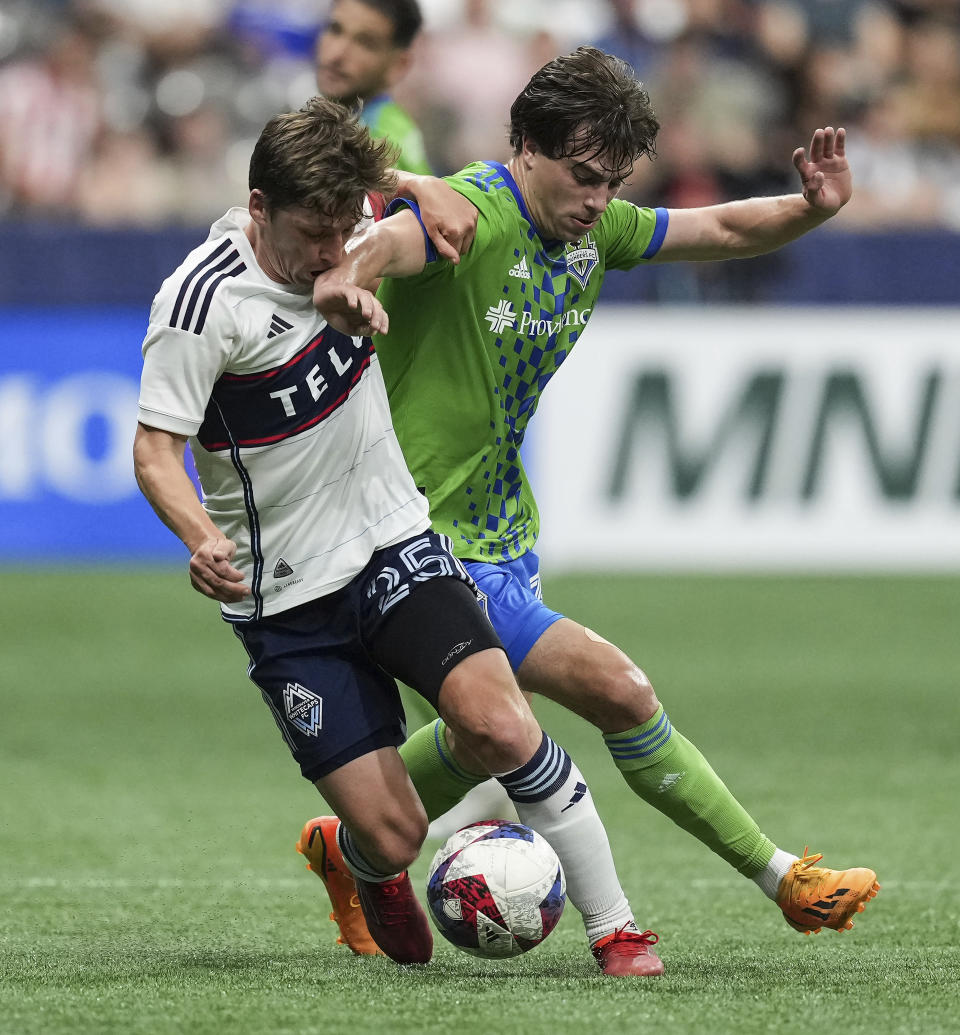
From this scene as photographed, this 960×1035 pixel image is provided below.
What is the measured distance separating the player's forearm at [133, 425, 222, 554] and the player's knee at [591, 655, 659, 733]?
98 cm

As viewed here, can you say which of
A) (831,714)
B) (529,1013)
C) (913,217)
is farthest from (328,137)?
(913,217)

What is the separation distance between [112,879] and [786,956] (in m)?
2.08

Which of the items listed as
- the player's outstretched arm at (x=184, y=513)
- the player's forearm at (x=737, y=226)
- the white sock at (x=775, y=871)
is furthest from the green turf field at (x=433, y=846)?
the player's forearm at (x=737, y=226)

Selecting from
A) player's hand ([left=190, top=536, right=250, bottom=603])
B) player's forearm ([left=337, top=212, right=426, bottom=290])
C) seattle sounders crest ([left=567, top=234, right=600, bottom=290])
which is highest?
player's forearm ([left=337, top=212, right=426, bottom=290])

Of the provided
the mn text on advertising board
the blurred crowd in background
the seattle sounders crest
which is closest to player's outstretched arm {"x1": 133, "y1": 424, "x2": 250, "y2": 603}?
the seattle sounders crest

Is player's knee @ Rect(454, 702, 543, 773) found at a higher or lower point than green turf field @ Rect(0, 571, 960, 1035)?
higher

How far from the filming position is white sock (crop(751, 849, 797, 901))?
461 centimetres

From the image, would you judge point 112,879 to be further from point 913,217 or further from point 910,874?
point 913,217

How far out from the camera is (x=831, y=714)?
8.73 m

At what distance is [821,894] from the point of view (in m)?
4.52

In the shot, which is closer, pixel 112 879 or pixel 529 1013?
pixel 529 1013

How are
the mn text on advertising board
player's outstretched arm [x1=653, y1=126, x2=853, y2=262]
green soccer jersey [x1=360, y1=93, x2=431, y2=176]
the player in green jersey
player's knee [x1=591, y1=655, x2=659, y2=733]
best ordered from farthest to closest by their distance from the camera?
the mn text on advertising board < the player in green jersey < green soccer jersey [x1=360, y1=93, x2=431, y2=176] < player's outstretched arm [x1=653, y1=126, x2=853, y2=262] < player's knee [x1=591, y1=655, x2=659, y2=733]

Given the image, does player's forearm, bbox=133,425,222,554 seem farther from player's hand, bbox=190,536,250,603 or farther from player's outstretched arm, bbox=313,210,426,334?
player's outstretched arm, bbox=313,210,426,334

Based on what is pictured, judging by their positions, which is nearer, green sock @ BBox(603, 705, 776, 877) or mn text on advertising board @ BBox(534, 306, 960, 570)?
green sock @ BBox(603, 705, 776, 877)
